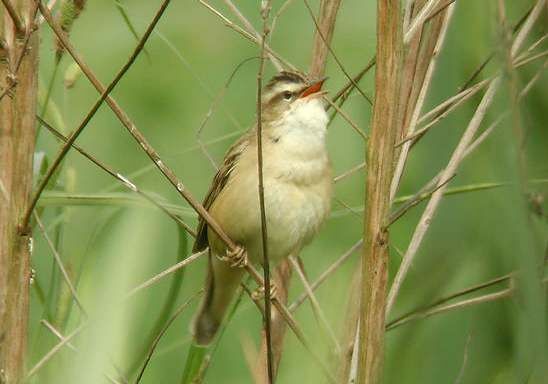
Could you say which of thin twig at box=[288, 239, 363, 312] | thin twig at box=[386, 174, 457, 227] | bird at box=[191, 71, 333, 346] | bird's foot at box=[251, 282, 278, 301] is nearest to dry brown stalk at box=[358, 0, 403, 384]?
thin twig at box=[386, 174, 457, 227]

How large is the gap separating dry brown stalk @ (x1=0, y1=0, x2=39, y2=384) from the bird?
1.25 meters

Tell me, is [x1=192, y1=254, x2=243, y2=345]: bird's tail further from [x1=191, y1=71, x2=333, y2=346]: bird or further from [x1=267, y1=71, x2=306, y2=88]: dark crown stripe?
[x1=267, y1=71, x2=306, y2=88]: dark crown stripe

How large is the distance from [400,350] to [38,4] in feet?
3.37

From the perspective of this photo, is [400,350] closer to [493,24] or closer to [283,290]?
[493,24]

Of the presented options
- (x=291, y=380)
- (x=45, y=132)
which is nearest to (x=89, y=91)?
(x=45, y=132)

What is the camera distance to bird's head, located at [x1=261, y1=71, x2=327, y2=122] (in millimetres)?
3389

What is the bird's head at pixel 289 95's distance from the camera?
3.39m

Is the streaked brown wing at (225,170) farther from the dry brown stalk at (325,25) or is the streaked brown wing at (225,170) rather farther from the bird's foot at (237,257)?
the dry brown stalk at (325,25)

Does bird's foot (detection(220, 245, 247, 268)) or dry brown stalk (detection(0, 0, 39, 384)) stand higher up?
dry brown stalk (detection(0, 0, 39, 384))

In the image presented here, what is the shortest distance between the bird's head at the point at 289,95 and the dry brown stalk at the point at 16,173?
124cm

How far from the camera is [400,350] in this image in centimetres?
161

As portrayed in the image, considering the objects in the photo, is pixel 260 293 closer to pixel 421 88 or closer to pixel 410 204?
pixel 421 88

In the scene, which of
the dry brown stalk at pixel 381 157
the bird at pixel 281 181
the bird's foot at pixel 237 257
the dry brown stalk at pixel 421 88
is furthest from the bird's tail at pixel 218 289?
the dry brown stalk at pixel 381 157

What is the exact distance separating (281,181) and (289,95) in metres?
0.28
